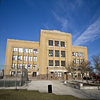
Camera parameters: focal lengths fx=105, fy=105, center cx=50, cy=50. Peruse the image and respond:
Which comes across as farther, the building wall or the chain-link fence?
the building wall

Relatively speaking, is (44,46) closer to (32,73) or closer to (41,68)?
(41,68)

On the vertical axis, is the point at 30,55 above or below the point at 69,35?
below

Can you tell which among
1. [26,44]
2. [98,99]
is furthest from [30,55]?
[98,99]

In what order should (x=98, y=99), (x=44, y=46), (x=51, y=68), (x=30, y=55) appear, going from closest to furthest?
(x=98, y=99)
(x=51, y=68)
(x=44, y=46)
(x=30, y=55)

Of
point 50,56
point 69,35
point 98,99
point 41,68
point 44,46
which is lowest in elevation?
point 98,99

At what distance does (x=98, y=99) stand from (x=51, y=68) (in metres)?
30.1

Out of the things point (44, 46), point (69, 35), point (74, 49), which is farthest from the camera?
point (74, 49)

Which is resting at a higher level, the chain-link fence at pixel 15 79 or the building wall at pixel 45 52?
the building wall at pixel 45 52

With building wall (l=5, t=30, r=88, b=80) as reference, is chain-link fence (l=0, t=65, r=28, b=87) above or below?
below

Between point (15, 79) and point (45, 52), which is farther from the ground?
point (45, 52)

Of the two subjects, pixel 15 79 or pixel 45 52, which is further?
pixel 45 52

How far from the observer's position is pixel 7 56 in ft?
161

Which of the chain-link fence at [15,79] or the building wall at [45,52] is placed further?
the building wall at [45,52]

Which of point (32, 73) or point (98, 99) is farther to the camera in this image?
point (32, 73)
